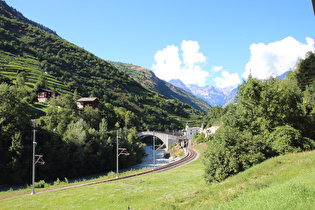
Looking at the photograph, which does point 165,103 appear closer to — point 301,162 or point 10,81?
point 10,81

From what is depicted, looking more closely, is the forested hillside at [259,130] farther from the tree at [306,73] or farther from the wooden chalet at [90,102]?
the wooden chalet at [90,102]

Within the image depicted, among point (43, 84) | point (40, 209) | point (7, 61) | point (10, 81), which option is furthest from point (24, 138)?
point (7, 61)

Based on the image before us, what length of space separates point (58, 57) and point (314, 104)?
158 m

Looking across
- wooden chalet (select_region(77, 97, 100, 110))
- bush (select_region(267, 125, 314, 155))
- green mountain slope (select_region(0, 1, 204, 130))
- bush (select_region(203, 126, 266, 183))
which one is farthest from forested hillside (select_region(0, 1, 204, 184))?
bush (select_region(267, 125, 314, 155))

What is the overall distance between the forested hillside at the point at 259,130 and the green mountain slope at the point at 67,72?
237 feet

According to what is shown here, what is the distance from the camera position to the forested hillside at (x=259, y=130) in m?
17.4

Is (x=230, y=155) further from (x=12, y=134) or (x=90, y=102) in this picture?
(x=90, y=102)

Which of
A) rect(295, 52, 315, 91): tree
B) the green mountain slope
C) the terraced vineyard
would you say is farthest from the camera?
the green mountain slope

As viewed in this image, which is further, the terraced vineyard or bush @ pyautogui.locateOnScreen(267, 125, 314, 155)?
the terraced vineyard

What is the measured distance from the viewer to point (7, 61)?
9950 cm

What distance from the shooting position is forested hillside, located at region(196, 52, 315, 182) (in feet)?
57.0

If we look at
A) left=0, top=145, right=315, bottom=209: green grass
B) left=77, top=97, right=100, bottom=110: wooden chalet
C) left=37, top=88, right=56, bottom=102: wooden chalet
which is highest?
left=37, top=88, right=56, bottom=102: wooden chalet

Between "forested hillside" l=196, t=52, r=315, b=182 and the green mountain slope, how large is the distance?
237 feet

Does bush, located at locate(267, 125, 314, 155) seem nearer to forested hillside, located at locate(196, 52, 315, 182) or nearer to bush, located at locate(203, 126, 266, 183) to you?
forested hillside, located at locate(196, 52, 315, 182)
